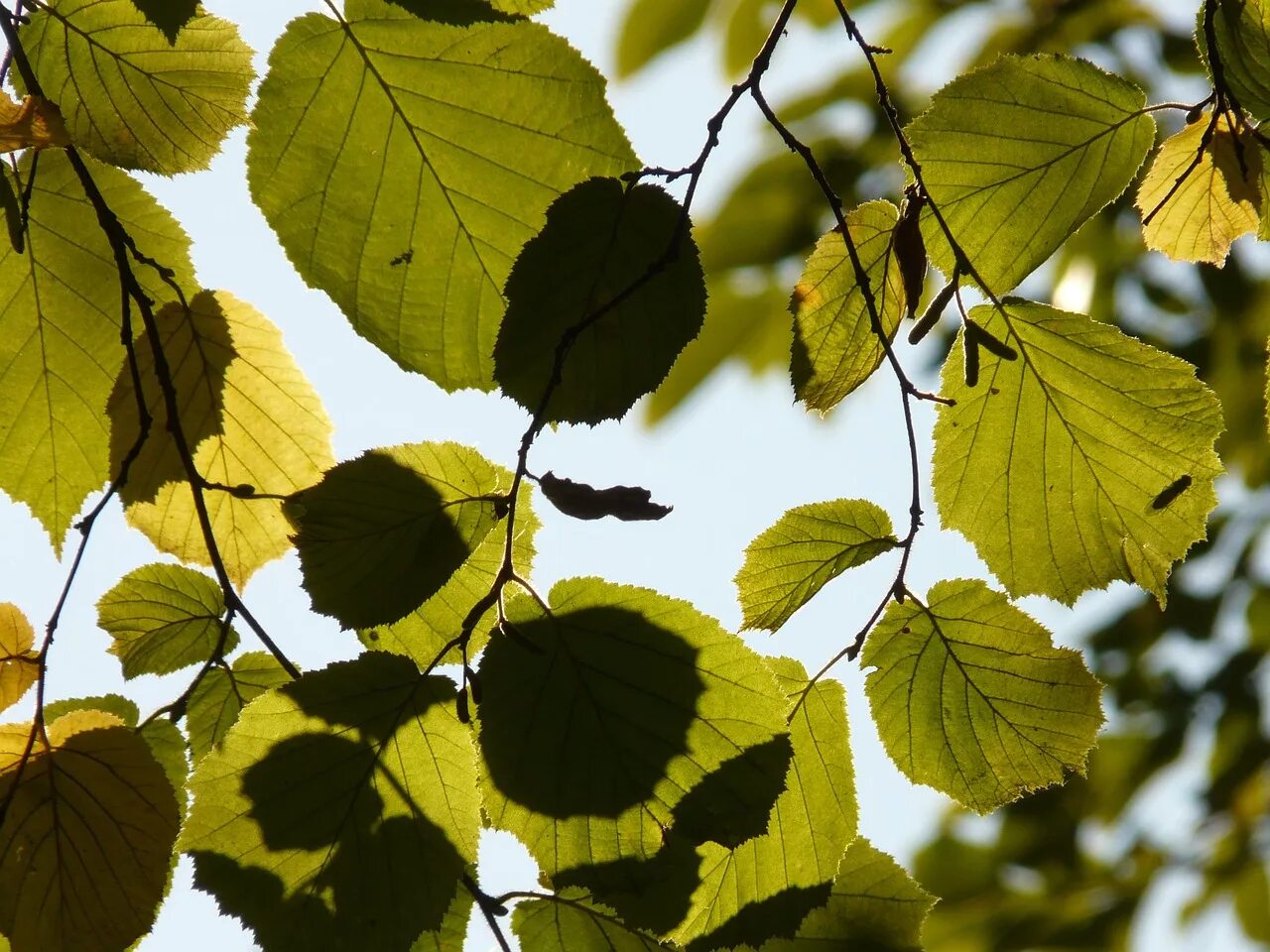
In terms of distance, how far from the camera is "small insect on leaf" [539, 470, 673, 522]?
608mm

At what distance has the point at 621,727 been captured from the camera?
68 cm

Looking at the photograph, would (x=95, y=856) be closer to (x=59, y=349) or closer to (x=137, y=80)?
(x=59, y=349)

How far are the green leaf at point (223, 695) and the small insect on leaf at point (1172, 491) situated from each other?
67 cm

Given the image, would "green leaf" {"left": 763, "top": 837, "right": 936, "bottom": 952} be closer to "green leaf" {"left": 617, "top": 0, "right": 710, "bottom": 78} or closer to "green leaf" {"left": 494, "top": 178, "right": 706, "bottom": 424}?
"green leaf" {"left": 494, "top": 178, "right": 706, "bottom": 424}

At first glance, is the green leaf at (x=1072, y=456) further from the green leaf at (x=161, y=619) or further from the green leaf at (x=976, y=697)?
the green leaf at (x=161, y=619)

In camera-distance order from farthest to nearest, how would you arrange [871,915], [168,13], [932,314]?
[871,915] < [932,314] < [168,13]

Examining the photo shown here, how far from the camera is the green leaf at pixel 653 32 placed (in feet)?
5.69

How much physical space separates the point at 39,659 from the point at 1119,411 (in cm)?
80

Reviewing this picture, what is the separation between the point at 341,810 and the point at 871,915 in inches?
17.0

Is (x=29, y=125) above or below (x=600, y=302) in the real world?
above

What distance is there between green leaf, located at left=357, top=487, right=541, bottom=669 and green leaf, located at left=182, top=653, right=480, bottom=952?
0.28 feet

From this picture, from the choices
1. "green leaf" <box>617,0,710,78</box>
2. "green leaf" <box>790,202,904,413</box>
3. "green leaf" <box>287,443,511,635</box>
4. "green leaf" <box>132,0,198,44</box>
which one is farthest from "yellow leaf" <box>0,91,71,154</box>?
"green leaf" <box>617,0,710,78</box>

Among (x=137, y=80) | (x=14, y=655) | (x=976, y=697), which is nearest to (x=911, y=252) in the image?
(x=976, y=697)

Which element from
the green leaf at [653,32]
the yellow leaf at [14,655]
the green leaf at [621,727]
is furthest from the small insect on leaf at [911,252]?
the green leaf at [653,32]
